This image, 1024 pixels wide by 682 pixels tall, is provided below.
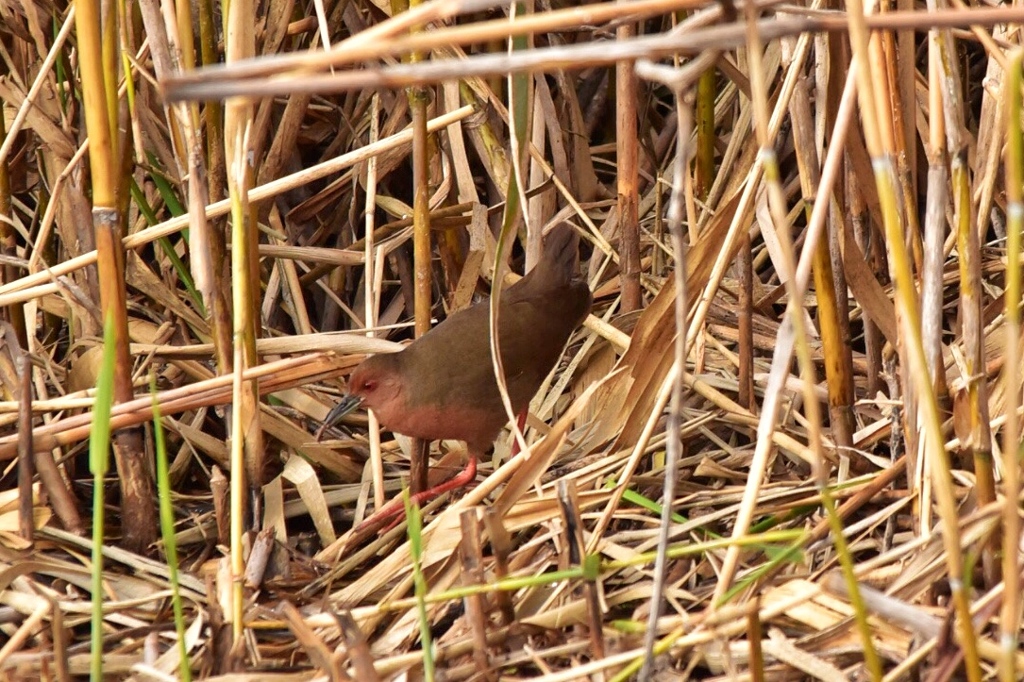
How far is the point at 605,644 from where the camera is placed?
181cm

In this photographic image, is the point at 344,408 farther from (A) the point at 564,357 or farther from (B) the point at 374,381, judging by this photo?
(A) the point at 564,357

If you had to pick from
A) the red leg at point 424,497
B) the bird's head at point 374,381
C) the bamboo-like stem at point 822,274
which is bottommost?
the red leg at point 424,497

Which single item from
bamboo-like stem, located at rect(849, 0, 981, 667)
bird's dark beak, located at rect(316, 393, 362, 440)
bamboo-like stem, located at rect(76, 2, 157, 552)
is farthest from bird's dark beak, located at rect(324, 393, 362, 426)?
bamboo-like stem, located at rect(849, 0, 981, 667)

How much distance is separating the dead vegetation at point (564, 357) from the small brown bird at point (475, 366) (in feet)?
0.29

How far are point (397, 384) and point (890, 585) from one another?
1.20 m

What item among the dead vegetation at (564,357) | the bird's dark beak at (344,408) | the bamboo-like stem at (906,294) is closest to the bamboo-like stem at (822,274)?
the dead vegetation at (564,357)

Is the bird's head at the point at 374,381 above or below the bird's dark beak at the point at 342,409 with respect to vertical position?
above

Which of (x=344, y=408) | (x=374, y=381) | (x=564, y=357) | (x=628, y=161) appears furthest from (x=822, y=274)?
(x=564, y=357)

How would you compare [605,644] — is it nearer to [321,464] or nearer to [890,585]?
[890,585]

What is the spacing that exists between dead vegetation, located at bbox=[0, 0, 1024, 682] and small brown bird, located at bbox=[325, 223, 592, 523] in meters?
0.09

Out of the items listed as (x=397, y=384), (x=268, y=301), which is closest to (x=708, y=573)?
(x=397, y=384)

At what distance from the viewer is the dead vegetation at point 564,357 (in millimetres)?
1390

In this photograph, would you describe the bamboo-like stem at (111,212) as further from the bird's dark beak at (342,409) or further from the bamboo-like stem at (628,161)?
the bamboo-like stem at (628,161)

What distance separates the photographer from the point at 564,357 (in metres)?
3.21
